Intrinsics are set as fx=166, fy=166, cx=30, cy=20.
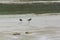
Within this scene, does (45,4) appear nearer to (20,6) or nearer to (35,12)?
(35,12)

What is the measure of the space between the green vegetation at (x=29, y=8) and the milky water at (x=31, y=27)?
0.14 feet

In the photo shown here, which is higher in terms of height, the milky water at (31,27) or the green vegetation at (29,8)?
the green vegetation at (29,8)

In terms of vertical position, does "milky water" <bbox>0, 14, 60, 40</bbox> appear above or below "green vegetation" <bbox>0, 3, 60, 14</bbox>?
below

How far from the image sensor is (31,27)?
1414 mm

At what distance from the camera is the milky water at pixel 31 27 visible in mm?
1392

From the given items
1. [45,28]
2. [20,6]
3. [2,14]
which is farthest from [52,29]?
[2,14]

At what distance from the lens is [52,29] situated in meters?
1.43

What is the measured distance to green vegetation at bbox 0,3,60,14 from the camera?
1.38 m

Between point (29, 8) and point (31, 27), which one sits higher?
point (29, 8)

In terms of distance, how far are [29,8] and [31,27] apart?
0.16m

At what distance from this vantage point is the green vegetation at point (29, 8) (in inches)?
54.4

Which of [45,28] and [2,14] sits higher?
[2,14]

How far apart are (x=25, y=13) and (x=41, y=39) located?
0.26 m

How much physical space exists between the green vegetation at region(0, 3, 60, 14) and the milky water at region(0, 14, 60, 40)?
42 millimetres
